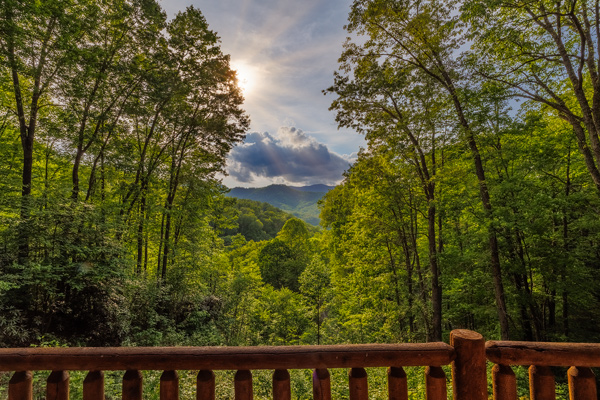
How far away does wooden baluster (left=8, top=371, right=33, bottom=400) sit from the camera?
133cm

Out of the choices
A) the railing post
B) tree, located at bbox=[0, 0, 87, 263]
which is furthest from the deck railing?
tree, located at bbox=[0, 0, 87, 263]

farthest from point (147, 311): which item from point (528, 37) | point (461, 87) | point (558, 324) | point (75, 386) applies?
point (558, 324)

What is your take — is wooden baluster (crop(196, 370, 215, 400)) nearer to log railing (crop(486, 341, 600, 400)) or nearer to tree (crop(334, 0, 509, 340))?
log railing (crop(486, 341, 600, 400))

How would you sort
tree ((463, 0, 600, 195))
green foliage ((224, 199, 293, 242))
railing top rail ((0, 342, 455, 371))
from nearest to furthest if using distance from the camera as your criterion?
1. railing top rail ((0, 342, 455, 371))
2. tree ((463, 0, 600, 195))
3. green foliage ((224, 199, 293, 242))

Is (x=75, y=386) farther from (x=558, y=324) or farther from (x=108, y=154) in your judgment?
(x=558, y=324)

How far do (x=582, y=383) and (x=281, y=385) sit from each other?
1640 mm

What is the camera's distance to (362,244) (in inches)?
623

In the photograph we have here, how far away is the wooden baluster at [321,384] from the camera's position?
4.36 feet

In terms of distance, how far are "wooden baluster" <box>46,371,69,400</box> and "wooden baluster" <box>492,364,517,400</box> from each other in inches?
92.3

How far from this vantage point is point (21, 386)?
135cm

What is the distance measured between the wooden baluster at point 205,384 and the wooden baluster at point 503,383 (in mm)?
1546

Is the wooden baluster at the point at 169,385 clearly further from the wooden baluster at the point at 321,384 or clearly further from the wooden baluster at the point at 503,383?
the wooden baluster at the point at 503,383

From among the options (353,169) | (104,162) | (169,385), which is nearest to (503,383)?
(169,385)

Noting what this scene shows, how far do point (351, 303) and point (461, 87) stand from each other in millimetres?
13023
